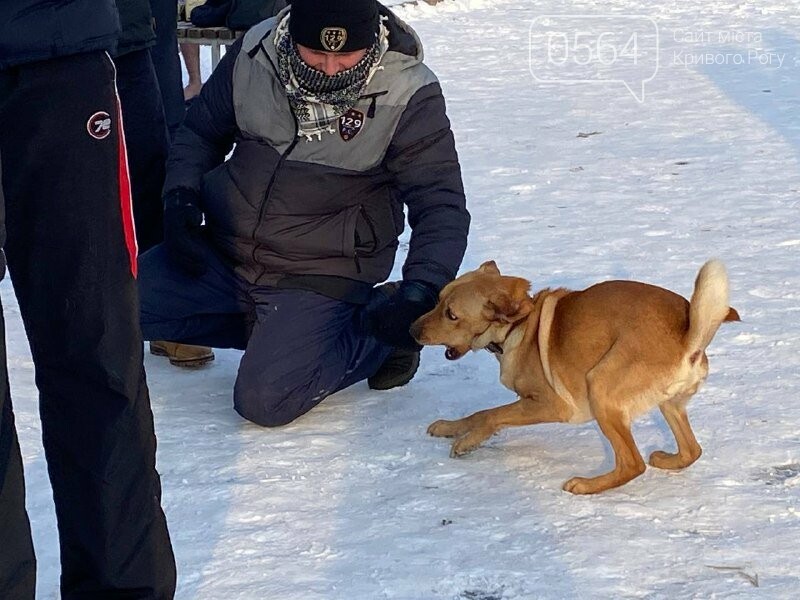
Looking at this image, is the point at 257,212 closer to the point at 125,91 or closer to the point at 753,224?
the point at 125,91

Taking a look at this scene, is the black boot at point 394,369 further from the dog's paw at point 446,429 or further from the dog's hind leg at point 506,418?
the dog's hind leg at point 506,418

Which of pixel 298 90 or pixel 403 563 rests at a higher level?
pixel 298 90

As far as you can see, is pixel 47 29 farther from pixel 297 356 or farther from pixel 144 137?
pixel 144 137

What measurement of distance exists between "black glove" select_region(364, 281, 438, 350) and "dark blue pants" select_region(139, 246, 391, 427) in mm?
183

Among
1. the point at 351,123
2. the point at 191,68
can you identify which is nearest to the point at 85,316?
the point at 351,123

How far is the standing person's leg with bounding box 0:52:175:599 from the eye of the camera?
2.12m

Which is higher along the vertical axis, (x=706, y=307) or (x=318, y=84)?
(x=318, y=84)

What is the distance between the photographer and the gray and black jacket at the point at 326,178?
3750 millimetres

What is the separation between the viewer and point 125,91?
455cm

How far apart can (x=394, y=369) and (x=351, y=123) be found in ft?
2.73

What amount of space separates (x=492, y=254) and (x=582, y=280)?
1.80 feet

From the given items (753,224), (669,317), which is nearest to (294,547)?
(669,317)

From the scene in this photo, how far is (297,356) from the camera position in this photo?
3832 mm

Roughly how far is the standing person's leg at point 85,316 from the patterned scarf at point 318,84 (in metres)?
1.47
